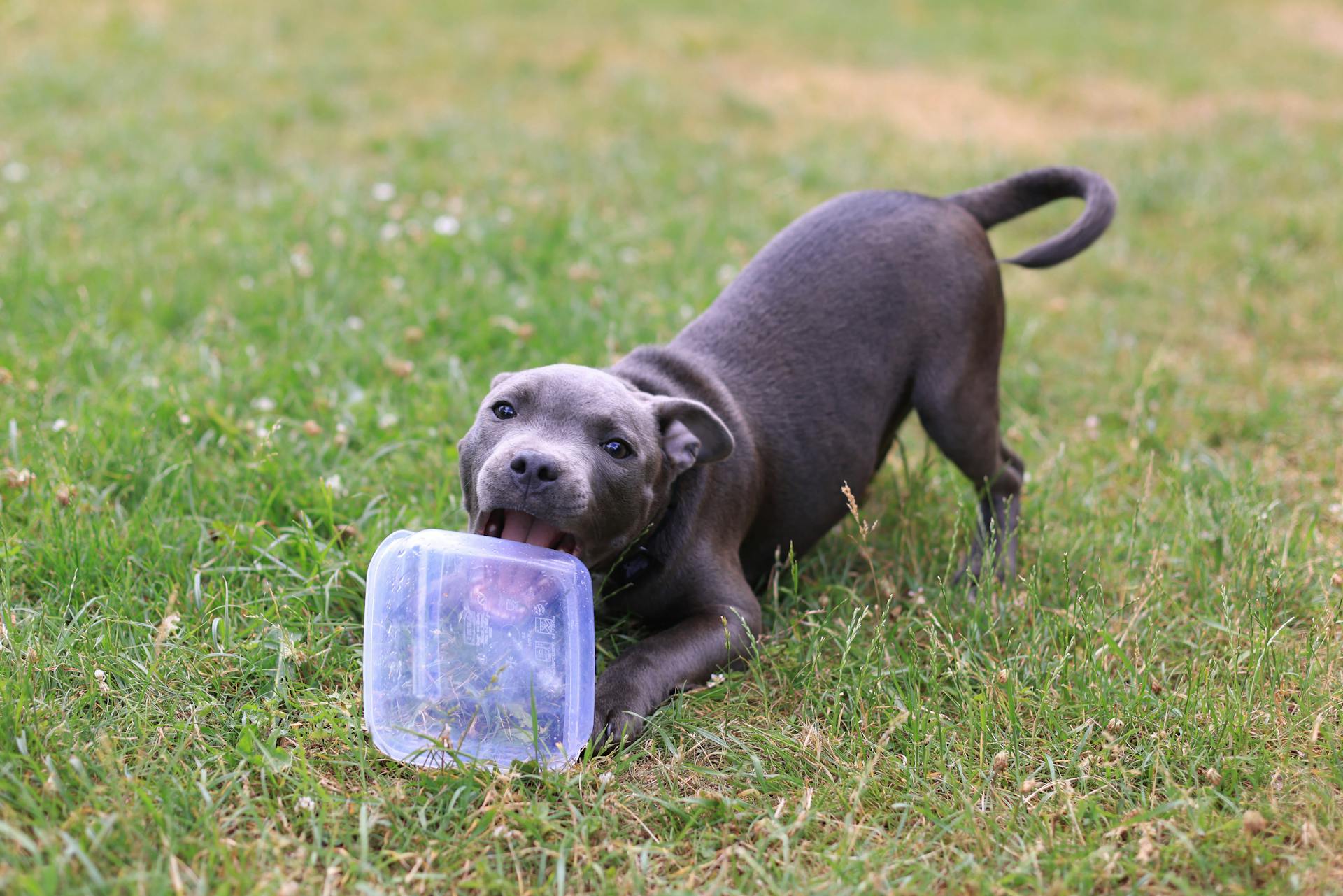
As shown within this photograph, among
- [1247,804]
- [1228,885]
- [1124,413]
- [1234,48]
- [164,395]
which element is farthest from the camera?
[1234,48]

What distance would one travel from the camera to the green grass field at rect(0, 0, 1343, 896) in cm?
241

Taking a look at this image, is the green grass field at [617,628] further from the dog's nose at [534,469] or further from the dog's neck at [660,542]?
the dog's nose at [534,469]

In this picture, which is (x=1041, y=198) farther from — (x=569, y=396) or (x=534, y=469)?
(x=534, y=469)

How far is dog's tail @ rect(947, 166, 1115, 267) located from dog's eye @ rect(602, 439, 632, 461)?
61.6 inches

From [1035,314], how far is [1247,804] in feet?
11.1

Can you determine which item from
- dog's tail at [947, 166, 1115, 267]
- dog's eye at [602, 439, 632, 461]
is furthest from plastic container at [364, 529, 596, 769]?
dog's tail at [947, 166, 1115, 267]

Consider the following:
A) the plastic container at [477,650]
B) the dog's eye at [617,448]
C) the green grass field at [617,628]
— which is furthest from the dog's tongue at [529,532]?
the green grass field at [617,628]

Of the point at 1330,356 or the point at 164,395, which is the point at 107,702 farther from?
the point at 1330,356

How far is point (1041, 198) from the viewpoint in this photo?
3990 millimetres

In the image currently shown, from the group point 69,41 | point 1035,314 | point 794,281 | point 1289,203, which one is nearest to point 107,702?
point 794,281

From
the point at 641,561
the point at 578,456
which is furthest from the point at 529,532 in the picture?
the point at 641,561

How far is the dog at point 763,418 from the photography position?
293cm

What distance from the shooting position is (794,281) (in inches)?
145

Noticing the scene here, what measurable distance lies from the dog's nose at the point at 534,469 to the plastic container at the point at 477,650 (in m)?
0.16
